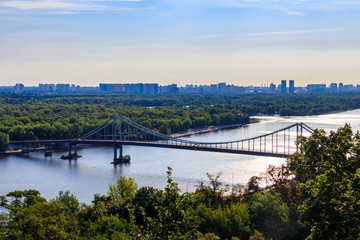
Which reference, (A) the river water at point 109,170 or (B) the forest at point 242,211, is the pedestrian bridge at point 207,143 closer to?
(A) the river water at point 109,170

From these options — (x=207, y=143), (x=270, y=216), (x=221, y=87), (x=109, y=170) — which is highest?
(x=221, y=87)

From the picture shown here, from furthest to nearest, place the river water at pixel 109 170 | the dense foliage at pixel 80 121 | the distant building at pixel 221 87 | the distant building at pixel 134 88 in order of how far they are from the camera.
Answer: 1. the distant building at pixel 221 87
2. the distant building at pixel 134 88
3. the dense foliage at pixel 80 121
4. the river water at pixel 109 170

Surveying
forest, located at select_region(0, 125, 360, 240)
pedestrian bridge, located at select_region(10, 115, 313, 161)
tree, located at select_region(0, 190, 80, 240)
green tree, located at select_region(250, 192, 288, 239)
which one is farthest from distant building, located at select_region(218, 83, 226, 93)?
tree, located at select_region(0, 190, 80, 240)

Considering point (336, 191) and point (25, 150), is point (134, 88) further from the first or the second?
point (336, 191)

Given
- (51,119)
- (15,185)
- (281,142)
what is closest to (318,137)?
(15,185)

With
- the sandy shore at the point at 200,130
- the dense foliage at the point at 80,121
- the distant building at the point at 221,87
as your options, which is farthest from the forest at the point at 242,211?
the distant building at the point at 221,87

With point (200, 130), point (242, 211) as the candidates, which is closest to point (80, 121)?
point (200, 130)
